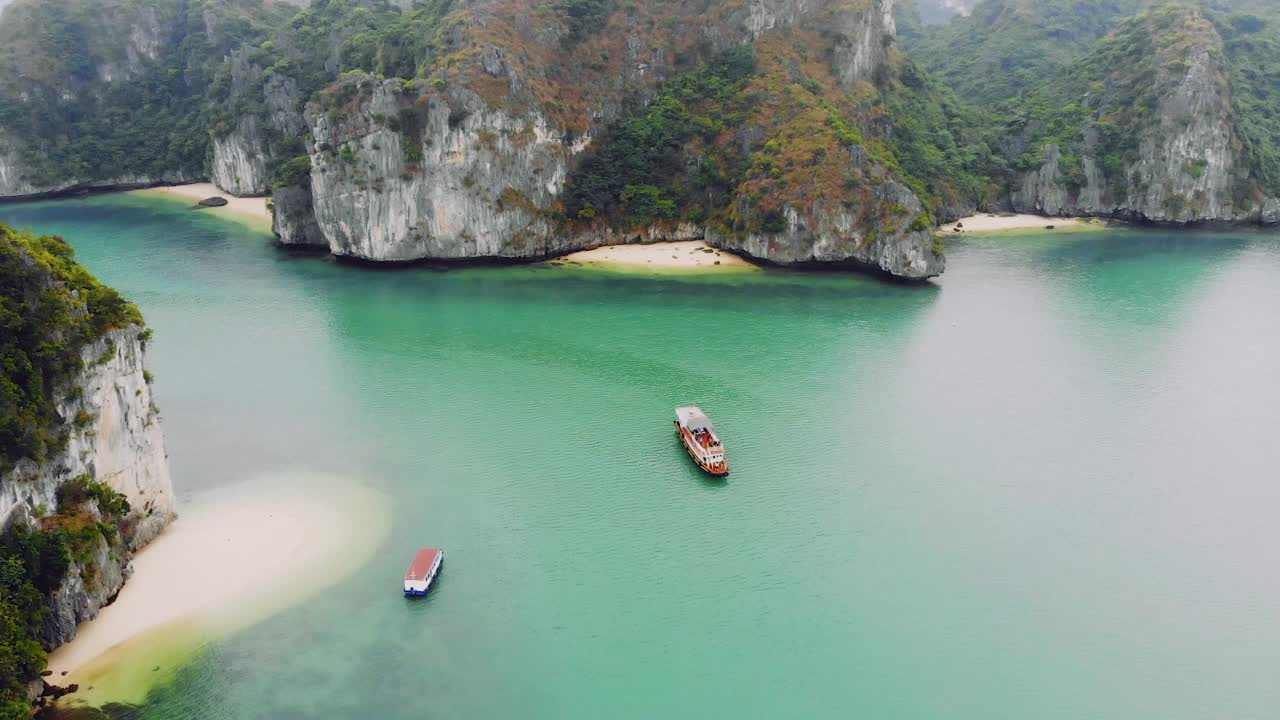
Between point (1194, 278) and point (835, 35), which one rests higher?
point (835, 35)

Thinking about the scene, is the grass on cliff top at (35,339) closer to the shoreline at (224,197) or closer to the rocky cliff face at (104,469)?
the rocky cliff face at (104,469)

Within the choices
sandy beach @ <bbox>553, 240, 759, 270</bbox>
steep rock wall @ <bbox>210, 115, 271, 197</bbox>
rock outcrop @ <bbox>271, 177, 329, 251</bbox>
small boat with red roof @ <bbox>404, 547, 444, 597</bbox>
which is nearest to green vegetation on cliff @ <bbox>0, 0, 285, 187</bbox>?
steep rock wall @ <bbox>210, 115, 271, 197</bbox>

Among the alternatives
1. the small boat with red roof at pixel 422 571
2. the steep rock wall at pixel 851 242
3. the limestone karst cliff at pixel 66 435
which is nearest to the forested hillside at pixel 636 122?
the steep rock wall at pixel 851 242

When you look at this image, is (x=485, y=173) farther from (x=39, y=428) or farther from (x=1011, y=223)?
(x=1011, y=223)

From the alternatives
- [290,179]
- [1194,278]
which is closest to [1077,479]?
[1194,278]

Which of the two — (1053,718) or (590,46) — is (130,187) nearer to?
(590,46)

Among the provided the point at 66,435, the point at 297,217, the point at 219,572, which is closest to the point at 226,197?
the point at 297,217
